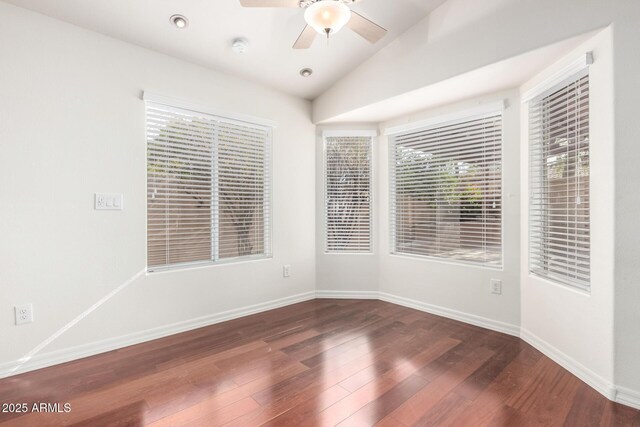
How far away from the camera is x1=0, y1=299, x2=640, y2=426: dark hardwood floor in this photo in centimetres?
174

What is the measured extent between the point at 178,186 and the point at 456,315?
122 inches

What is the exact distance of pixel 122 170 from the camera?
2.63 metres

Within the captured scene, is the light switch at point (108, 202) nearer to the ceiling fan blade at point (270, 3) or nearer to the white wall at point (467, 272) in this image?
the ceiling fan blade at point (270, 3)

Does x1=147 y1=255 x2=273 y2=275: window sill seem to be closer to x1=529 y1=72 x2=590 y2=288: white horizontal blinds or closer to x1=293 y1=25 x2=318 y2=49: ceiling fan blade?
x1=293 y1=25 x2=318 y2=49: ceiling fan blade

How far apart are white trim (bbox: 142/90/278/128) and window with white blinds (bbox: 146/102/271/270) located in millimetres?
43

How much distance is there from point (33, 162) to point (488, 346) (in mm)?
3824

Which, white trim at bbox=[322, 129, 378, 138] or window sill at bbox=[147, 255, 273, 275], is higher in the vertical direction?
white trim at bbox=[322, 129, 378, 138]

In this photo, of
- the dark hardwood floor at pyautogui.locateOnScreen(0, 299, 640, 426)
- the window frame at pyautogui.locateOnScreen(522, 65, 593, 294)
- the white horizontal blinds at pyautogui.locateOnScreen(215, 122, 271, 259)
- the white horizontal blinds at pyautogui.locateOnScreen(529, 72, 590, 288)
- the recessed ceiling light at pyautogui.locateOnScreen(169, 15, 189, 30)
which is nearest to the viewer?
the dark hardwood floor at pyautogui.locateOnScreen(0, 299, 640, 426)

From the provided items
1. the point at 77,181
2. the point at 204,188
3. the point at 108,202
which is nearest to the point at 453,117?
the point at 204,188

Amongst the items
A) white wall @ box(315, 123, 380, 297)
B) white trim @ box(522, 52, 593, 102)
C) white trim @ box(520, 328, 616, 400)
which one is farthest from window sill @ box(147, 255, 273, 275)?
white trim @ box(522, 52, 593, 102)

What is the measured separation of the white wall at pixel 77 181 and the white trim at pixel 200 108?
0.22 feet

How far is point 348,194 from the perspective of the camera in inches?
159

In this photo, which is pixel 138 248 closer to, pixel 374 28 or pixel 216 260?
pixel 216 260

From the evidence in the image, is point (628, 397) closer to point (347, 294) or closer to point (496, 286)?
point (496, 286)
